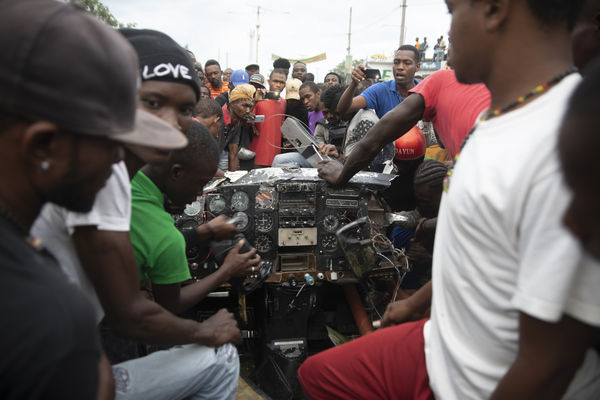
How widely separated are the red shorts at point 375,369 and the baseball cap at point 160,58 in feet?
5.14

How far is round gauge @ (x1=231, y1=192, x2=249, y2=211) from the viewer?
297 cm

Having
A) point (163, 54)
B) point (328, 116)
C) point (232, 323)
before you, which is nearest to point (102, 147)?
point (163, 54)

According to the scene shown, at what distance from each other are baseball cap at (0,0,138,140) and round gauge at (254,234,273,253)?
6.87ft

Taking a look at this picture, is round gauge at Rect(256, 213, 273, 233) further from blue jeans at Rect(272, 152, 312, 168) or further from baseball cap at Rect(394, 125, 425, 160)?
baseball cap at Rect(394, 125, 425, 160)

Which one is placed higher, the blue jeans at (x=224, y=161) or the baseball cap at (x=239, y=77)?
the baseball cap at (x=239, y=77)

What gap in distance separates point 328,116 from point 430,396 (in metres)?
3.90

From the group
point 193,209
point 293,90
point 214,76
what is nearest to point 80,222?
point 193,209

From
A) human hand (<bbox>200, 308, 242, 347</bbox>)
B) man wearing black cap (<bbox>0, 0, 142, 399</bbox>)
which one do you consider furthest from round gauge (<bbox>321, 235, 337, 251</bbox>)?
man wearing black cap (<bbox>0, 0, 142, 399</bbox>)

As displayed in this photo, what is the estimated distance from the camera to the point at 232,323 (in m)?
2.07

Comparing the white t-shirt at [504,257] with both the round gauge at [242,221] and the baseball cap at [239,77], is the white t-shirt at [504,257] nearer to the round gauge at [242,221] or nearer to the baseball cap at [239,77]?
the round gauge at [242,221]

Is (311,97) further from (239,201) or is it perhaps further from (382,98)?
(239,201)

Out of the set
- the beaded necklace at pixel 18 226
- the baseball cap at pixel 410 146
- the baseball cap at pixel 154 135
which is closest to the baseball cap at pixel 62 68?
the baseball cap at pixel 154 135

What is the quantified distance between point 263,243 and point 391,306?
1.32 metres

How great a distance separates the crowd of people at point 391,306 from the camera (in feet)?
2.55
